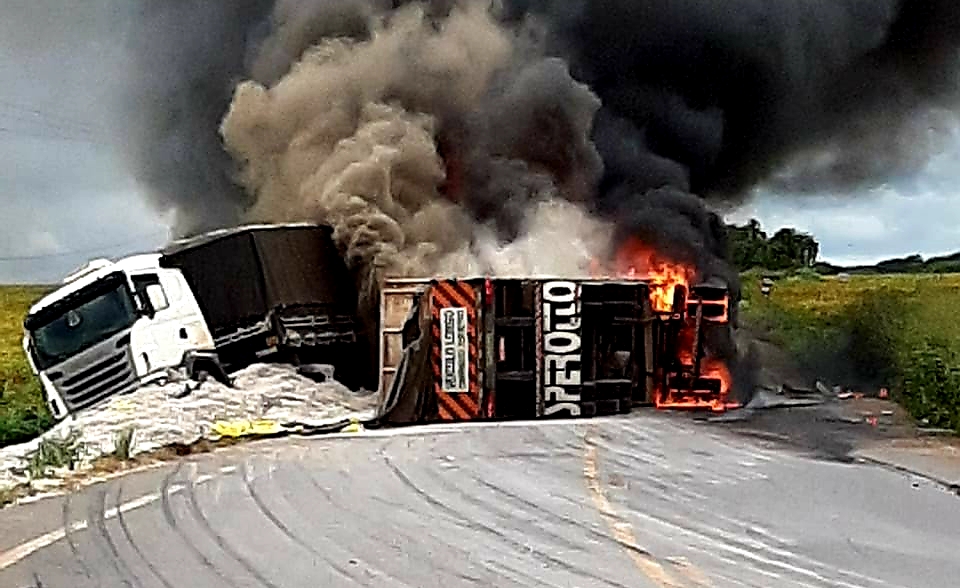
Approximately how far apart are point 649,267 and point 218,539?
15.5 meters

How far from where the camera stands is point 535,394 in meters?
17.0

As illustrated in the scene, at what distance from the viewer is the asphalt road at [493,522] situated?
7.17 metres

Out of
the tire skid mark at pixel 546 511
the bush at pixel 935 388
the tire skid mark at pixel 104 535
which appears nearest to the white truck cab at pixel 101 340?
the tire skid mark at pixel 104 535

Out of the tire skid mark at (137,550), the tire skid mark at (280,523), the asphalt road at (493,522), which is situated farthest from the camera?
the tire skid mark at (280,523)

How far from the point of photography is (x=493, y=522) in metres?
8.88

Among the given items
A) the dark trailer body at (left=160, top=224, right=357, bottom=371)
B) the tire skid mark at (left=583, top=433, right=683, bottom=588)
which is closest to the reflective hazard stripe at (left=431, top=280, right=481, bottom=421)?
the dark trailer body at (left=160, top=224, right=357, bottom=371)

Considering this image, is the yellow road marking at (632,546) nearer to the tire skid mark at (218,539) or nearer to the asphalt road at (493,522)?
the asphalt road at (493,522)

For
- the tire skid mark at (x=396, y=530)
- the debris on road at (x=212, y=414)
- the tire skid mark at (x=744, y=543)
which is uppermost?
the debris on road at (x=212, y=414)

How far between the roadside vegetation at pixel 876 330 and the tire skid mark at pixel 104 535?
9.47 m

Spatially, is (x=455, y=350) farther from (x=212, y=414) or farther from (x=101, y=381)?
(x=101, y=381)

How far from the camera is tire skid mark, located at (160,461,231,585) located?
7199mm

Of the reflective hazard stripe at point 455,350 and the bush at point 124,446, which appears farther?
the reflective hazard stripe at point 455,350

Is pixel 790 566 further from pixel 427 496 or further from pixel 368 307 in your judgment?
pixel 368 307

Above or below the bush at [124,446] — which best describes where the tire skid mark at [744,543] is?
below
